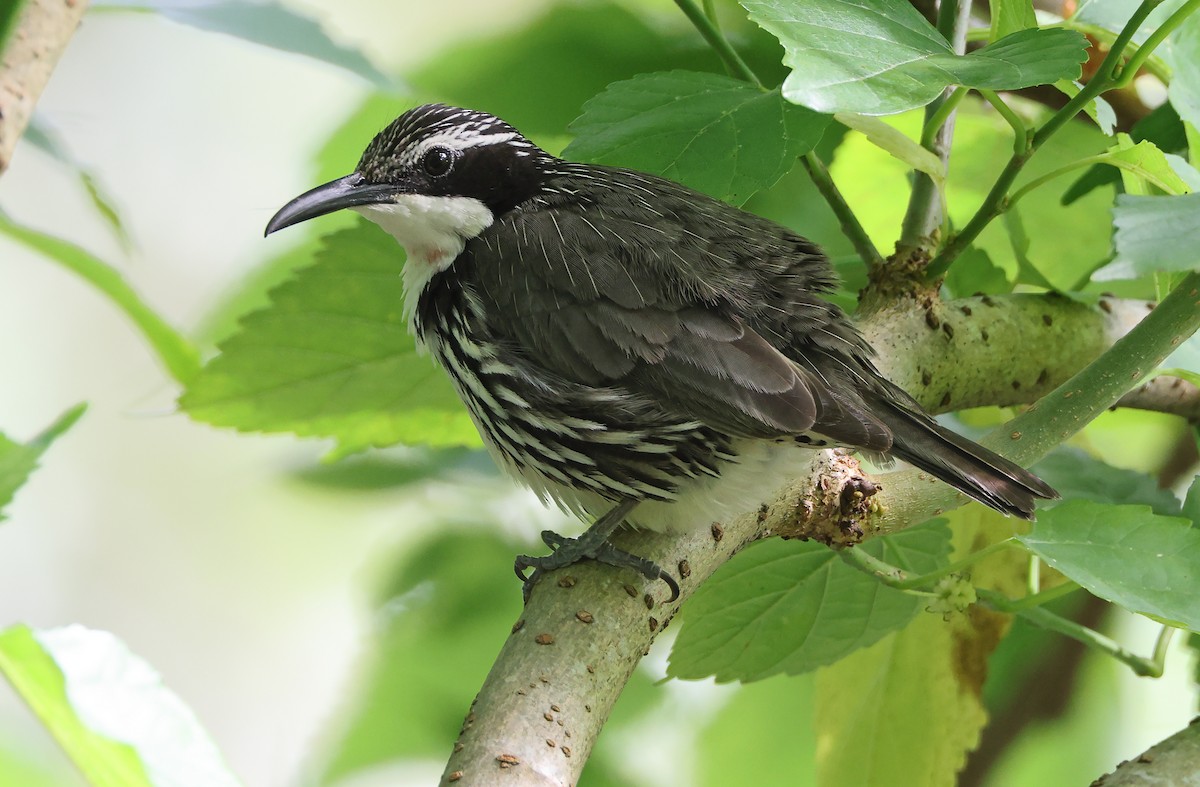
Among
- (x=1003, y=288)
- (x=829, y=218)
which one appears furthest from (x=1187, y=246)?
(x=829, y=218)

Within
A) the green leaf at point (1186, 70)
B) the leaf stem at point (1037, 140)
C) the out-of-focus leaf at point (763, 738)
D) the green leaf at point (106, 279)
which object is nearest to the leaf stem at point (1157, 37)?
the leaf stem at point (1037, 140)

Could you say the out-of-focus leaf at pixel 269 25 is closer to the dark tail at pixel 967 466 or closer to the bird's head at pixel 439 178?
the bird's head at pixel 439 178

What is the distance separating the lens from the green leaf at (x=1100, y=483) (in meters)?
1.39

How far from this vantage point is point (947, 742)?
146cm

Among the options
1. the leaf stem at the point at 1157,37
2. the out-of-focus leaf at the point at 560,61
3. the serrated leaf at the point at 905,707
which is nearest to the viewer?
the leaf stem at the point at 1157,37

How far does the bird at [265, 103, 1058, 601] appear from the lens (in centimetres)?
122

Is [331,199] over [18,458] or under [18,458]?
over

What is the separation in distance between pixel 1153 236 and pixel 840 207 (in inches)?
22.6

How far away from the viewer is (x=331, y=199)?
143 cm

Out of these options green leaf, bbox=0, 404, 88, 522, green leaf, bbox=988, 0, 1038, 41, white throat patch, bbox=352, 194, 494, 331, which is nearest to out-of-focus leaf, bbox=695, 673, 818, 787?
white throat patch, bbox=352, 194, 494, 331

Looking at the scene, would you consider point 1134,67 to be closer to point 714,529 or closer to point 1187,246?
point 1187,246

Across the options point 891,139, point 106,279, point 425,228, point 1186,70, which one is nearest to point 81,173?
point 106,279

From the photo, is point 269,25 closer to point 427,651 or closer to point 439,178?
point 439,178

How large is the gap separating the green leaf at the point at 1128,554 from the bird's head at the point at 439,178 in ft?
2.59
